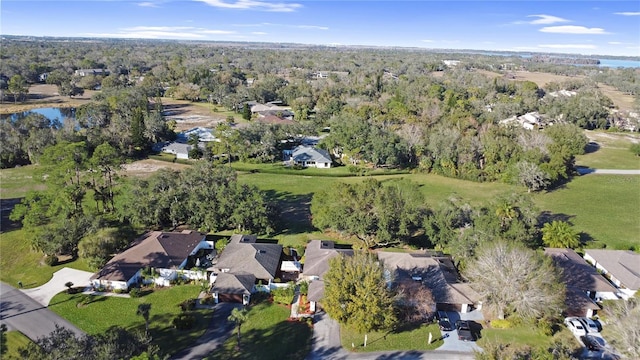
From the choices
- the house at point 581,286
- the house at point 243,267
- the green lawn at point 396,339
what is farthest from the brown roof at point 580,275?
the house at point 243,267

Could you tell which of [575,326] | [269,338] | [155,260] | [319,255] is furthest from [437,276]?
Answer: [155,260]

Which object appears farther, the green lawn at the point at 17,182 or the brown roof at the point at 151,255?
the green lawn at the point at 17,182

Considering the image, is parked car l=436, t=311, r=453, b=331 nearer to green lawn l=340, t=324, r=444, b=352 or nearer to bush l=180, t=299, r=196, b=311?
green lawn l=340, t=324, r=444, b=352

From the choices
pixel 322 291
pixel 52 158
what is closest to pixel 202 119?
pixel 52 158

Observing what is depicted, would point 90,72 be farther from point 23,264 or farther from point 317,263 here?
point 317,263

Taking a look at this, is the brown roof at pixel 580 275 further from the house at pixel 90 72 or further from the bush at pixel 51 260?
the house at pixel 90 72

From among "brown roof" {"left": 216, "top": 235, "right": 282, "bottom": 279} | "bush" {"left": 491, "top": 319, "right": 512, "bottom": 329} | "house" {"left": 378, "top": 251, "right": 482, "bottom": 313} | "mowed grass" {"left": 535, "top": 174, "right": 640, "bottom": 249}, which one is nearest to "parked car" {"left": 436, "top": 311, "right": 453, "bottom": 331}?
"house" {"left": 378, "top": 251, "right": 482, "bottom": 313}
